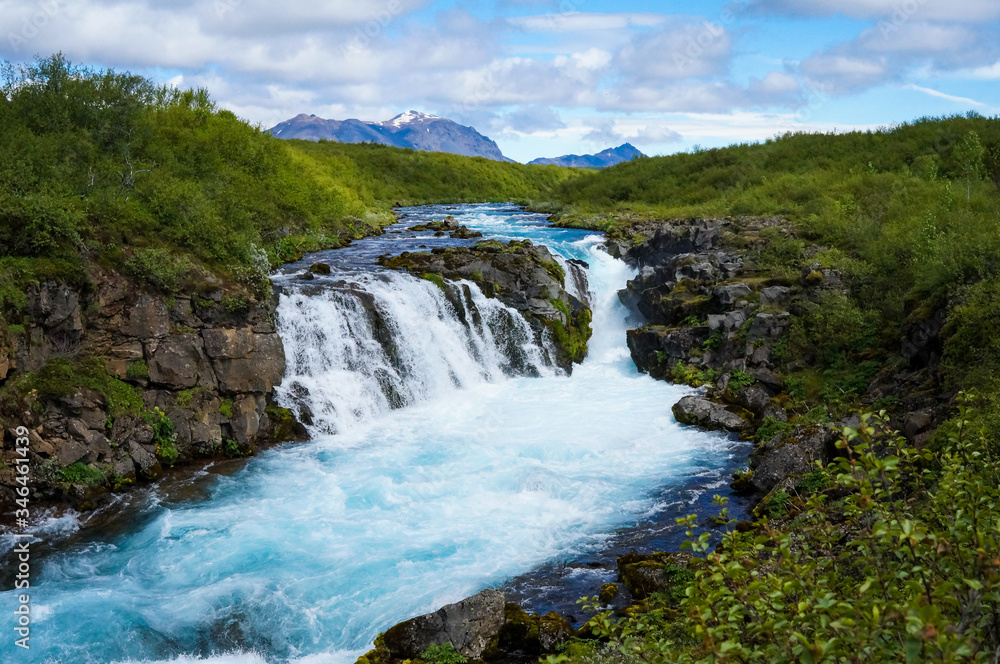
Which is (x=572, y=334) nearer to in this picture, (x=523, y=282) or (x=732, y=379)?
(x=523, y=282)

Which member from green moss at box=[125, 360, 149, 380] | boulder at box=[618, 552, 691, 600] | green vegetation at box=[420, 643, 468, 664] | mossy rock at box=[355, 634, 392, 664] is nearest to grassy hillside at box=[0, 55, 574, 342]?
green moss at box=[125, 360, 149, 380]

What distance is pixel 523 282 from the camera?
25000 mm

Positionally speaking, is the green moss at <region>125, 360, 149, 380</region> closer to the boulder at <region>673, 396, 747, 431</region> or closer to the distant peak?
the boulder at <region>673, 396, 747, 431</region>

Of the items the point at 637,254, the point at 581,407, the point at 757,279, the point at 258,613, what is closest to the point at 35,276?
the point at 258,613

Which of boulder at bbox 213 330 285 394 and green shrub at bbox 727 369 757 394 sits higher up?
boulder at bbox 213 330 285 394

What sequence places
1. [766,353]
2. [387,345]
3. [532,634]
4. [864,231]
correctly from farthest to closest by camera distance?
1. [864,231]
2. [387,345]
3. [766,353]
4. [532,634]

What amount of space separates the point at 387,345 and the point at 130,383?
6.92 m

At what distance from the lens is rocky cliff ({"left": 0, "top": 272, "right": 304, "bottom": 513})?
46.8 ft

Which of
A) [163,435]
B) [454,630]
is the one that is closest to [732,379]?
[454,630]

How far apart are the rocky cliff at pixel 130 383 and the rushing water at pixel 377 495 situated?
851 mm

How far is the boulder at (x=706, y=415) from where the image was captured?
18.2 meters

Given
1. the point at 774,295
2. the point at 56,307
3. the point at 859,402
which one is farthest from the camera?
the point at 774,295

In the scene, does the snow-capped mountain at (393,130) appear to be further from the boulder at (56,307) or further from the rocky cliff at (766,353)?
the boulder at (56,307)

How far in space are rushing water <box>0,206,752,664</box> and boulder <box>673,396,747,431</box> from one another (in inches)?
14.9
